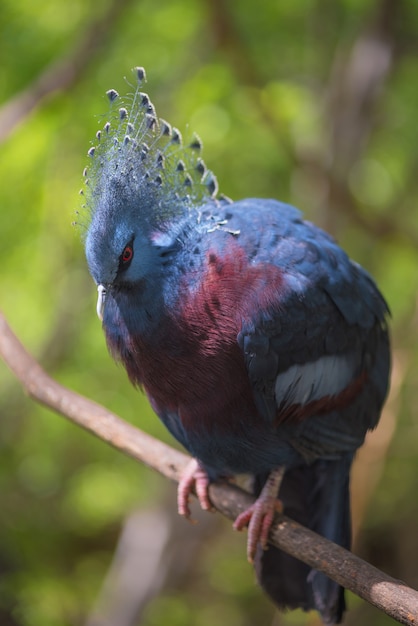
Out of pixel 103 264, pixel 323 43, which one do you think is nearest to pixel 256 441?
pixel 103 264

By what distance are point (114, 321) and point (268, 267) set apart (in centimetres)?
46

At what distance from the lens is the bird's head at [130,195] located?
1981mm

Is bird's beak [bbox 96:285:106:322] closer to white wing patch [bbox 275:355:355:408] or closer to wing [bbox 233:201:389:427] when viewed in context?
wing [bbox 233:201:389:427]

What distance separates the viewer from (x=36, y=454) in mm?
4727

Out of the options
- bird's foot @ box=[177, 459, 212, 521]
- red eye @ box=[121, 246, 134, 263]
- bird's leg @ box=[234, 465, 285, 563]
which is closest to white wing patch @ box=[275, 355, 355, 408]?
bird's leg @ box=[234, 465, 285, 563]

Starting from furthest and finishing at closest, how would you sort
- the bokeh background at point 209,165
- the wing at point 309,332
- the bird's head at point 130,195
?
1. the bokeh background at point 209,165
2. the wing at point 309,332
3. the bird's head at point 130,195

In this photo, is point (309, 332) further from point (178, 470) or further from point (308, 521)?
point (308, 521)

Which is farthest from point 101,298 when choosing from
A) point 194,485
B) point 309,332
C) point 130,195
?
point 194,485

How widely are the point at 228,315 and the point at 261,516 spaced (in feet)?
2.13

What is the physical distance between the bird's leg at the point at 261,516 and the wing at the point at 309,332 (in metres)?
0.28

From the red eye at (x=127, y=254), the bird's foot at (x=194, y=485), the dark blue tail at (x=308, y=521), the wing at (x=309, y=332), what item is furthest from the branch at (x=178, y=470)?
the red eye at (x=127, y=254)

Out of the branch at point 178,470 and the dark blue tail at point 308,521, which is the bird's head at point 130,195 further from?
the dark blue tail at point 308,521

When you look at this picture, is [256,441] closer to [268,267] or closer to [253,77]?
[268,267]

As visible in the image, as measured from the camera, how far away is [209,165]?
377 cm
